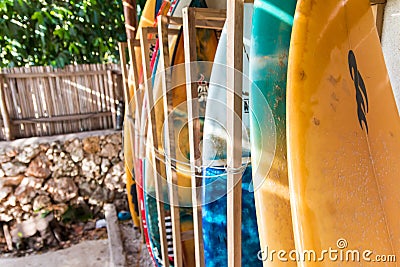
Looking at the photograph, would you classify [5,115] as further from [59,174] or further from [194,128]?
[194,128]

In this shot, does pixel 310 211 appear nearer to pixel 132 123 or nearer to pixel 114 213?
pixel 132 123

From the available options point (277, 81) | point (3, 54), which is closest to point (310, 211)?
point (277, 81)

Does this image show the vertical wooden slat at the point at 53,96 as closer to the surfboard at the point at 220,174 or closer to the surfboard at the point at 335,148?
the surfboard at the point at 220,174

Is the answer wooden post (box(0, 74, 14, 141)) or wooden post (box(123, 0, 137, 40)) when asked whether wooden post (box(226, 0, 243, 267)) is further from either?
wooden post (box(0, 74, 14, 141))

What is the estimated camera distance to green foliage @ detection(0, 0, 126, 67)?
3.59 m

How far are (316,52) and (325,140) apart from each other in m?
0.18

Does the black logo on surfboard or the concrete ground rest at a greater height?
the black logo on surfboard

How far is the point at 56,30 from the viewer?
375cm

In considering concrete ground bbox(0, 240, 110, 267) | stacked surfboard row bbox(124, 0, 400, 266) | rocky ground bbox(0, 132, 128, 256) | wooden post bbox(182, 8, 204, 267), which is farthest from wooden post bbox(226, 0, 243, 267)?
rocky ground bbox(0, 132, 128, 256)

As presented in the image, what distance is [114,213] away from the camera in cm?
262

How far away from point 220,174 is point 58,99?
133 inches

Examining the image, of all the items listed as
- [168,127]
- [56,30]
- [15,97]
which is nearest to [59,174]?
[15,97]

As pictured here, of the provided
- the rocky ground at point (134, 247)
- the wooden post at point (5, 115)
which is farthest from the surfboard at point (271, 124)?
the wooden post at point (5, 115)

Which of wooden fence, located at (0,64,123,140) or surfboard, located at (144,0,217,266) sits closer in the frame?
surfboard, located at (144,0,217,266)
